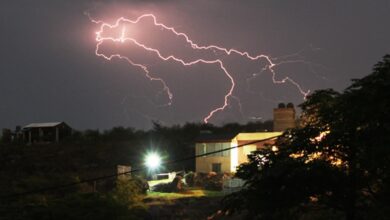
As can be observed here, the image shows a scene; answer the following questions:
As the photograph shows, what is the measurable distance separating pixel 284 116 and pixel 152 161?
997cm

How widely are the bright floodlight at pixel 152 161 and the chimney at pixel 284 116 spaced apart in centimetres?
870

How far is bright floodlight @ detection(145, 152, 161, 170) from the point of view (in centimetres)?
4000

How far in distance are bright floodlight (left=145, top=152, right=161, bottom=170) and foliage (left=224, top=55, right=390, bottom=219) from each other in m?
28.5

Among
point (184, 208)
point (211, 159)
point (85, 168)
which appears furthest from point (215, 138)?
point (184, 208)

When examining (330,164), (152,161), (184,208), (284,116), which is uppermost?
(284,116)

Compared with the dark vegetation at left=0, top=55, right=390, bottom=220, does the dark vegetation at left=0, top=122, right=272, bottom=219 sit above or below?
below

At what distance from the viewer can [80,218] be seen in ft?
68.1

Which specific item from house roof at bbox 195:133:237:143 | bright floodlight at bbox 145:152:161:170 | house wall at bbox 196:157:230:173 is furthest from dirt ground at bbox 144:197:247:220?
bright floodlight at bbox 145:152:161:170

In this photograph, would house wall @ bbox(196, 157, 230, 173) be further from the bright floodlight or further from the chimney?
the chimney

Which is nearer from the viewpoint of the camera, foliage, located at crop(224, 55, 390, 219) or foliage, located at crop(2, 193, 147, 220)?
foliage, located at crop(224, 55, 390, 219)

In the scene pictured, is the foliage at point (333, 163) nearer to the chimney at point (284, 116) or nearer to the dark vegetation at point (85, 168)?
the dark vegetation at point (85, 168)

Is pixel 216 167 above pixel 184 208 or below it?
above

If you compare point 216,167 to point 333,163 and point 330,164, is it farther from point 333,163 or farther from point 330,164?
point 330,164

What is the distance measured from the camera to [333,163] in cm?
1066
